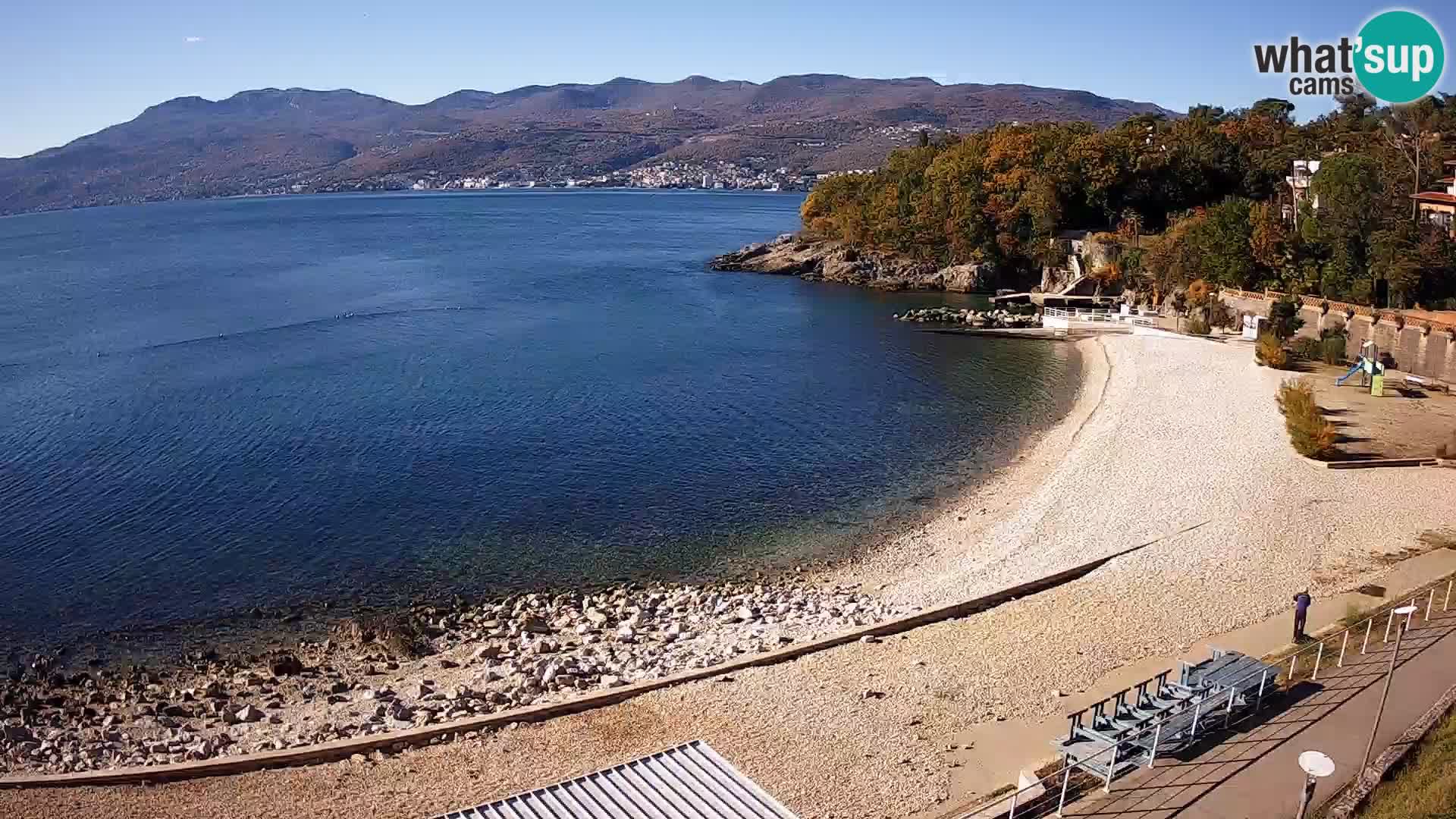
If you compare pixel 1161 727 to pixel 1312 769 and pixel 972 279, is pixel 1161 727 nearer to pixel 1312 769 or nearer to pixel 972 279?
pixel 1312 769

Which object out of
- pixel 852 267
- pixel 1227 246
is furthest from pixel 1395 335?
pixel 852 267

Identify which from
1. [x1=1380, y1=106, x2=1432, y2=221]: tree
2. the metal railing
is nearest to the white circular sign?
the metal railing

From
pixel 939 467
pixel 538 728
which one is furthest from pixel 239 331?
pixel 538 728

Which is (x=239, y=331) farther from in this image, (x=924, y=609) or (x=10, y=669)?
(x=924, y=609)

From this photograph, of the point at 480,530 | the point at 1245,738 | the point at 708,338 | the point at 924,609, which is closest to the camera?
the point at 1245,738

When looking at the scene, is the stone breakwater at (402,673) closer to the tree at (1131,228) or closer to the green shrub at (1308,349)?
the green shrub at (1308,349)

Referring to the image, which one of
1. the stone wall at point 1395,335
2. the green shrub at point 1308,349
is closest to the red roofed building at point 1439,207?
the stone wall at point 1395,335
